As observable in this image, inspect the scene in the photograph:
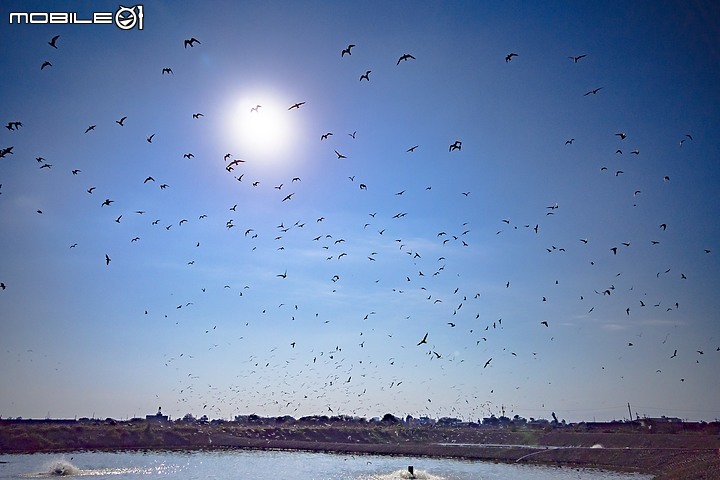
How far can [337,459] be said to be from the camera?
9369cm

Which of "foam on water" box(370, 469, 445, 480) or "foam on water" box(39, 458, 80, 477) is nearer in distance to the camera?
"foam on water" box(370, 469, 445, 480)

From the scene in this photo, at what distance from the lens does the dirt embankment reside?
7319cm

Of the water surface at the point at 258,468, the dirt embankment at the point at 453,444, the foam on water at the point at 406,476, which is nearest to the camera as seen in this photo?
the foam on water at the point at 406,476

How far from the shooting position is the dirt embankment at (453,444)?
240 ft

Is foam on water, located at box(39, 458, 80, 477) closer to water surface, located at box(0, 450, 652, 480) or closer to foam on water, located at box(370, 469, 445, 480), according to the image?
water surface, located at box(0, 450, 652, 480)

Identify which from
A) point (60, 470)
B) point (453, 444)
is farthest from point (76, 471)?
point (453, 444)

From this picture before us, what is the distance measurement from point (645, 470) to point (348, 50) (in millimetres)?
70629

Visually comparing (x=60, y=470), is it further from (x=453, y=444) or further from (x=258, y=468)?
(x=453, y=444)

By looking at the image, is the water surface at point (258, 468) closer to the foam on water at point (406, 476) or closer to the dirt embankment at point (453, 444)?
the foam on water at point (406, 476)

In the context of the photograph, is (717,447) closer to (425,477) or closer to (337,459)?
(425,477)

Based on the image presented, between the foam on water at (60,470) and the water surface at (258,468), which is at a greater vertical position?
the foam on water at (60,470)

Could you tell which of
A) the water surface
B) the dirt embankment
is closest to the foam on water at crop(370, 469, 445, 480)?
the water surface

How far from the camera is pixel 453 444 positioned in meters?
118

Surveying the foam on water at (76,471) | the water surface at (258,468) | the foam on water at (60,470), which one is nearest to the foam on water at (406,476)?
the water surface at (258,468)
